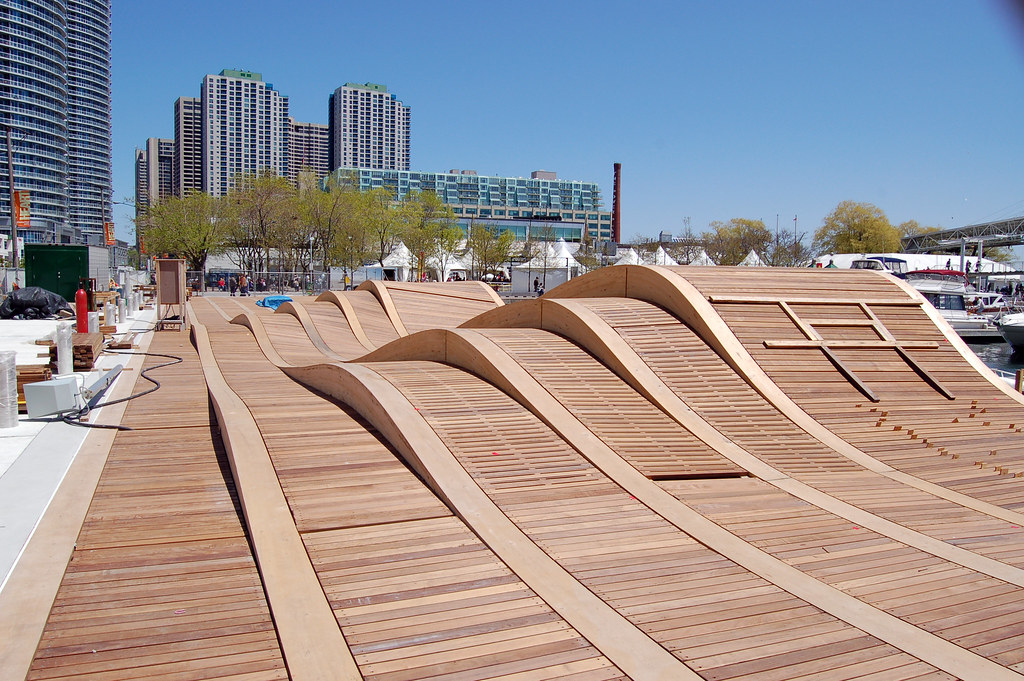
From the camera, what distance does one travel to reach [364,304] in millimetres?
20391

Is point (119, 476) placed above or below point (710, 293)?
below

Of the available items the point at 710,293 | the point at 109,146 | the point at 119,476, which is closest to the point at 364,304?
the point at 710,293

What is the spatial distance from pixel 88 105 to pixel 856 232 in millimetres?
149785

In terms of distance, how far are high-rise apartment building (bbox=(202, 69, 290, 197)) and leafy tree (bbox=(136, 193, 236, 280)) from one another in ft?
457

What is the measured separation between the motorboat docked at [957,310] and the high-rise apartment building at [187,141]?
185 meters

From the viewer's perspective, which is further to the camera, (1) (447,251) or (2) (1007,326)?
(1) (447,251)

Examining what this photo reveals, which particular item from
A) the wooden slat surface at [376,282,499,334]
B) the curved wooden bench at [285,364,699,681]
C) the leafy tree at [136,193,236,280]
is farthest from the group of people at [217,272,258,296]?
the curved wooden bench at [285,364,699,681]

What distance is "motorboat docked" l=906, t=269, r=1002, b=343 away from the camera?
3491 centimetres

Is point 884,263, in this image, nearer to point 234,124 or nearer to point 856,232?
point 856,232

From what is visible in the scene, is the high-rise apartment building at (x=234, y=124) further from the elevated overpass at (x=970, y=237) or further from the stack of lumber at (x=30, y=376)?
the stack of lumber at (x=30, y=376)

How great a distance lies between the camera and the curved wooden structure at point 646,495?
154 inches

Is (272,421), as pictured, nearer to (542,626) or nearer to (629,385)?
(629,385)

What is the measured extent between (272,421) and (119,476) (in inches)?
60.6

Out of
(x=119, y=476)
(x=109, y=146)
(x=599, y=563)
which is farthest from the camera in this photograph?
(x=109, y=146)
